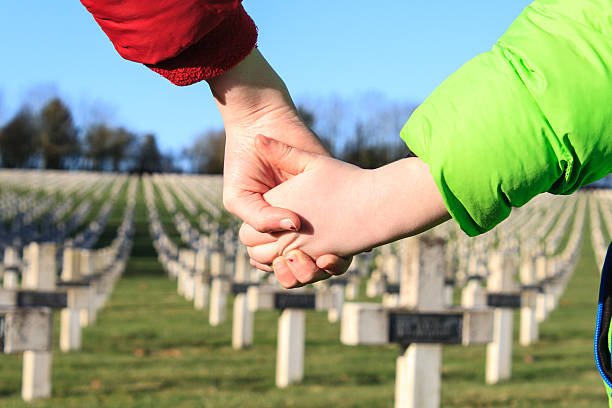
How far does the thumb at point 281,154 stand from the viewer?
6.30 ft

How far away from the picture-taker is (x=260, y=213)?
6.19 feet

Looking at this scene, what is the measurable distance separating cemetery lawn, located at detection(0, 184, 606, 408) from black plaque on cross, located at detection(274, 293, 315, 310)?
85 cm

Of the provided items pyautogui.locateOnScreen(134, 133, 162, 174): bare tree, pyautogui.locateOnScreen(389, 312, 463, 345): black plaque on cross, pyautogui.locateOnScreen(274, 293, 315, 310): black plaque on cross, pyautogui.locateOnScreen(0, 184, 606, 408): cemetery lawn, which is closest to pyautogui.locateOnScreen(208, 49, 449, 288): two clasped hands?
pyautogui.locateOnScreen(389, 312, 463, 345): black plaque on cross

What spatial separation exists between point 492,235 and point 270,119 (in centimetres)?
3359

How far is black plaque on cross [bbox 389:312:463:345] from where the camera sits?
5.53 m

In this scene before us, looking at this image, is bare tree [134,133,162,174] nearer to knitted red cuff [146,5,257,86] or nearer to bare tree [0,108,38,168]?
bare tree [0,108,38,168]

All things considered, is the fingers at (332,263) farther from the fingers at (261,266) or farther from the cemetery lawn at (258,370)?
the cemetery lawn at (258,370)

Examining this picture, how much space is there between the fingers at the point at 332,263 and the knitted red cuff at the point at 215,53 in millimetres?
489

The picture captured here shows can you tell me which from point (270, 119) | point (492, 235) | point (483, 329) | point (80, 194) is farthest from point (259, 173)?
point (80, 194)

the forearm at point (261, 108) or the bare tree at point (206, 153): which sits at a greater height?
the bare tree at point (206, 153)

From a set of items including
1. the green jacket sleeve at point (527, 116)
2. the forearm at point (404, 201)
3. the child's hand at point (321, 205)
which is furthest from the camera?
the child's hand at point (321, 205)

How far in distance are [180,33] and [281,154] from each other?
42 centimetres

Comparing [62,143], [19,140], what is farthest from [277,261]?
[62,143]

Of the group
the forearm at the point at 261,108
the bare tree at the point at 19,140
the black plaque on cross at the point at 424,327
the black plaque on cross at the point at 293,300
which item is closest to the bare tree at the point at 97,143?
the bare tree at the point at 19,140
